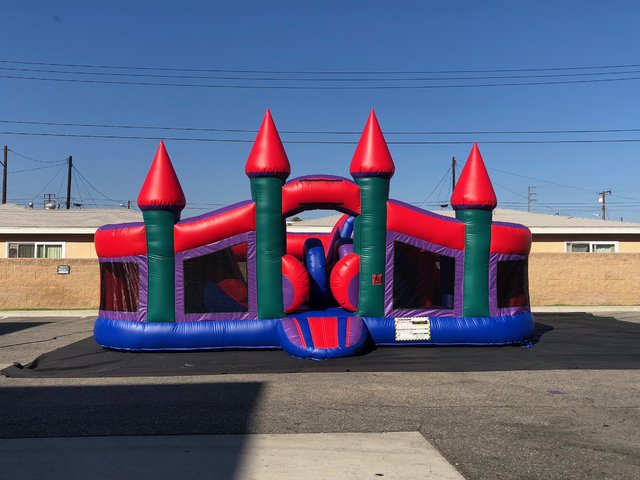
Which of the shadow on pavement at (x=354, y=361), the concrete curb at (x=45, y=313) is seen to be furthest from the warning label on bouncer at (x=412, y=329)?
the concrete curb at (x=45, y=313)

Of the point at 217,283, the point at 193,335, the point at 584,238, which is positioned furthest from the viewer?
the point at 584,238

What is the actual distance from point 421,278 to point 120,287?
5638mm

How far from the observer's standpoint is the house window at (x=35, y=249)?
858 inches

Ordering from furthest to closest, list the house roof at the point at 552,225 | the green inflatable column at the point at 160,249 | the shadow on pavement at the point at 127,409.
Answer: the house roof at the point at 552,225 < the green inflatable column at the point at 160,249 < the shadow on pavement at the point at 127,409

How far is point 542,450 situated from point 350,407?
7.09ft

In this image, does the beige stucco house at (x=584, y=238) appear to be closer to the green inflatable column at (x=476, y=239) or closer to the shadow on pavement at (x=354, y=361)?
the shadow on pavement at (x=354, y=361)

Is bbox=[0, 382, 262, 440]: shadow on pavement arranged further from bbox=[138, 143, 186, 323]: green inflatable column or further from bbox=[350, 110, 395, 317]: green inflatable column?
bbox=[350, 110, 395, 317]: green inflatable column

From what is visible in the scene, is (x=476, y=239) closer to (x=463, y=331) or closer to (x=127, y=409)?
(x=463, y=331)

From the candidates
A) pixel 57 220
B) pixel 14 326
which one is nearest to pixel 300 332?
pixel 14 326

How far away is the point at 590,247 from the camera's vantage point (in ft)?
76.8

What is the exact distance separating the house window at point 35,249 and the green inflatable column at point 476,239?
1635 cm

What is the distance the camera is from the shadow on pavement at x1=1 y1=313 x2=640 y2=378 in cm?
878

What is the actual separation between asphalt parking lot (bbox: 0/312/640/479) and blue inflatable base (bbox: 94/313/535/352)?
5.86 ft

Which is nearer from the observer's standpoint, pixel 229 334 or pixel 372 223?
pixel 229 334
